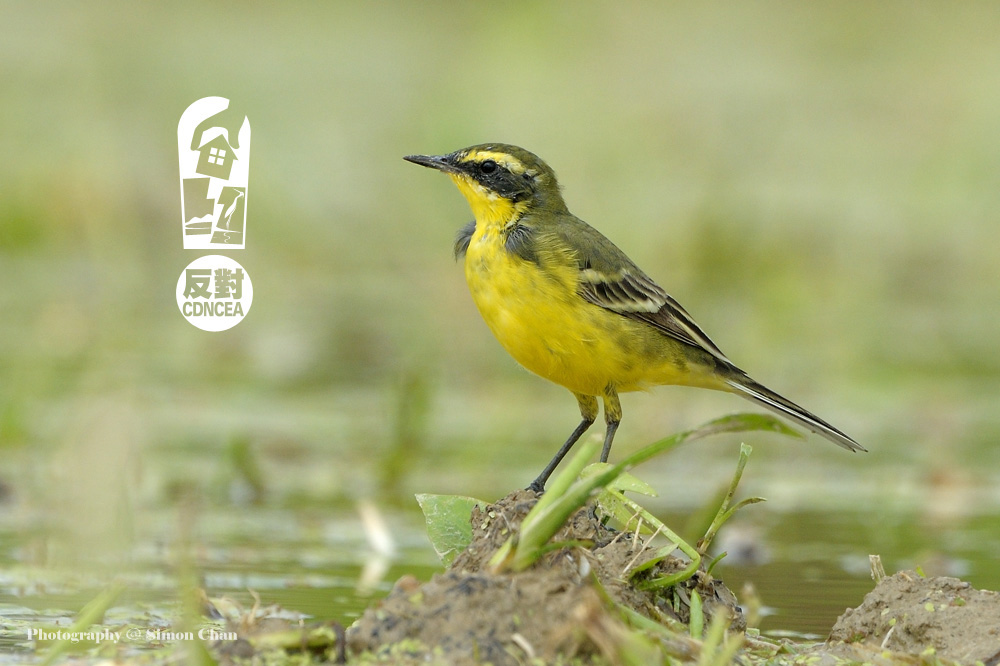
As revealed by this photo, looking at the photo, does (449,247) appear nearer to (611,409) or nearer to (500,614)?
(611,409)

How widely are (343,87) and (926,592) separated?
19049mm

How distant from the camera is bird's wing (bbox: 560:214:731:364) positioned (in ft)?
20.5

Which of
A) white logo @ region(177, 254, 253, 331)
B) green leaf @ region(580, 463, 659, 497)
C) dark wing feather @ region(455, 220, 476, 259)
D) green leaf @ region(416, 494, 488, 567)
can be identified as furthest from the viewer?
dark wing feather @ region(455, 220, 476, 259)

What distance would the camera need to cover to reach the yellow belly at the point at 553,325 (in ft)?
19.5

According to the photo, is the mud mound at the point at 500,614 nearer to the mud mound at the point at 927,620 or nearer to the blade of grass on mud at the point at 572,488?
the blade of grass on mud at the point at 572,488

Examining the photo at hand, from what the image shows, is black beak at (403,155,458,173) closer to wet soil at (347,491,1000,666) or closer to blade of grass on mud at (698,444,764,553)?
wet soil at (347,491,1000,666)

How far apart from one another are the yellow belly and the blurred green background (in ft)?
4.87

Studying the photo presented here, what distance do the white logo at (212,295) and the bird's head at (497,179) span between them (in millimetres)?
916

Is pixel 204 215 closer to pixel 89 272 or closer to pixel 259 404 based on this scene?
pixel 259 404

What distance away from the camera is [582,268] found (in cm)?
621

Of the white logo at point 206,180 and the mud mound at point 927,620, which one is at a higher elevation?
the white logo at point 206,180

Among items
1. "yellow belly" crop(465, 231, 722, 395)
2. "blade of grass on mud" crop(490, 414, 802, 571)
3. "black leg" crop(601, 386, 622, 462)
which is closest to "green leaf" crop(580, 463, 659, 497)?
"blade of grass on mud" crop(490, 414, 802, 571)

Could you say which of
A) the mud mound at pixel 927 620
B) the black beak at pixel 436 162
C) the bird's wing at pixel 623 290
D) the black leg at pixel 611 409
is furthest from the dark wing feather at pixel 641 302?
the mud mound at pixel 927 620

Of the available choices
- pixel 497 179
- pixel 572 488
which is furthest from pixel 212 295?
pixel 572 488
